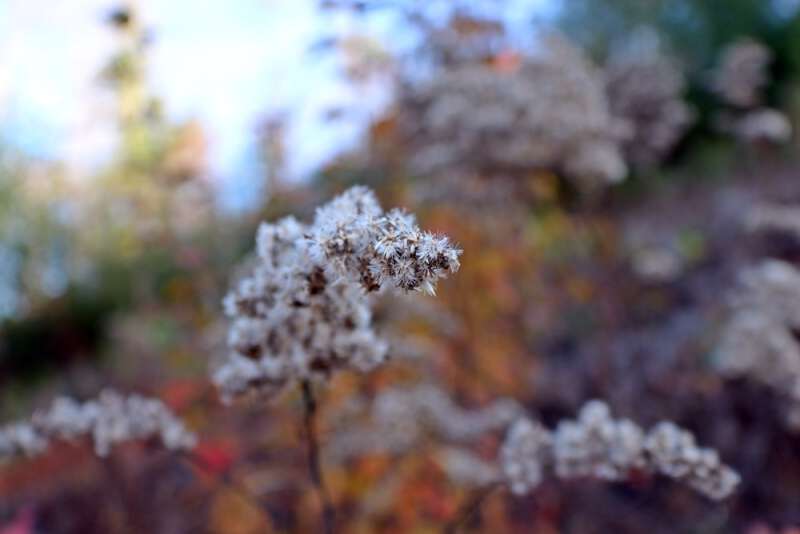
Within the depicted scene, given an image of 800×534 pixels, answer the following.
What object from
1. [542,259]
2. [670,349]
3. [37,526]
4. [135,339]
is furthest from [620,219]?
[37,526]

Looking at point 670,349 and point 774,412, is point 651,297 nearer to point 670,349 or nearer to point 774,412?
point 670,349

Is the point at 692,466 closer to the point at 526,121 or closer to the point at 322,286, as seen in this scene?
the point at 322,286

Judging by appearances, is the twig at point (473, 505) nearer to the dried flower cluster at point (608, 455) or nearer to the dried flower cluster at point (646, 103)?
the dried flower cluster at point (608, 455)

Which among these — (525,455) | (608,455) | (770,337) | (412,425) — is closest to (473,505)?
(525,455)

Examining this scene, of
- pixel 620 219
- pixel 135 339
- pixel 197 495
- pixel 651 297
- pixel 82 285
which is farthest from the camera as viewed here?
pixel 82 285

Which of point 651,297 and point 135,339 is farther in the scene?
point 135,339

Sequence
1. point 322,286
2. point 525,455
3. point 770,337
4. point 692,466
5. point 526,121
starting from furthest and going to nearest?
point 526,121 < point 770,337 < point 525,455 < point 692,466 < point 322,286

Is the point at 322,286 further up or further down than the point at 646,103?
further down
